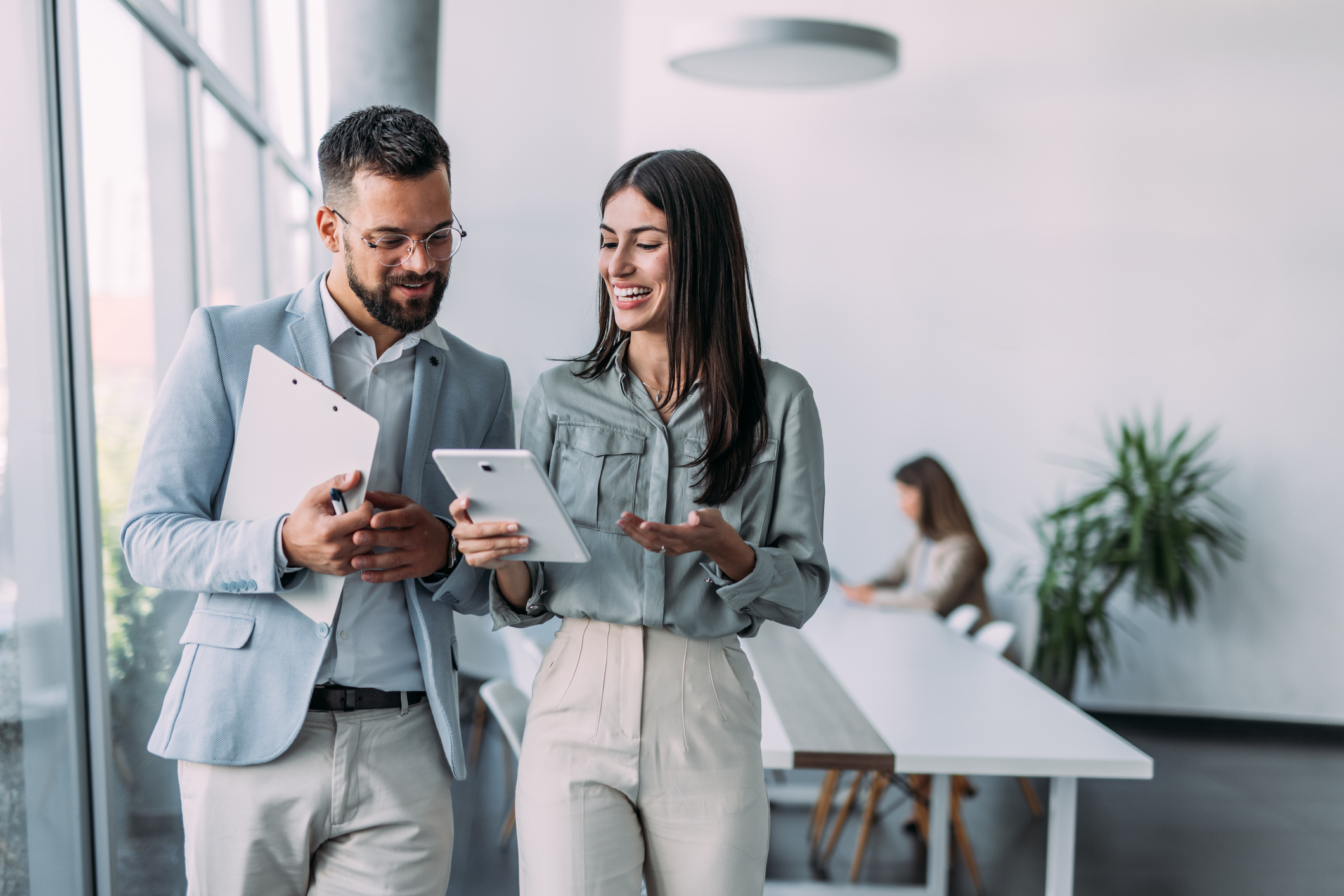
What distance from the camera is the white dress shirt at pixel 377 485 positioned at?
5.13 feet

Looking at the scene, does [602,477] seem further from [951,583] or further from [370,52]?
[951,583]

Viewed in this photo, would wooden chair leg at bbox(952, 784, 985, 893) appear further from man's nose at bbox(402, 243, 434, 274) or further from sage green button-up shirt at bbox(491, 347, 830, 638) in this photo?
man's nose at bbox(402, 243, 434, 274)

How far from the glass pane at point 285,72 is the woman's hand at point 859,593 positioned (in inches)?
136

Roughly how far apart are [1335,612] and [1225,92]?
3.08m

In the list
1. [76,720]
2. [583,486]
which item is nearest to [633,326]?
[583,486]

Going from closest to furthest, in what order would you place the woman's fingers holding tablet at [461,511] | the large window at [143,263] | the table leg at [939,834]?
the woman's fingers holding tablet at [461,511]
the large window at [143,263]
the table leg at [939,834]

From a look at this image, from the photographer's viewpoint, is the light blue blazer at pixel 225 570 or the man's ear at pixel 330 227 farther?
the man's ear at pixel 330 227

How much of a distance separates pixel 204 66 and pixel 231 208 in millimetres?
765

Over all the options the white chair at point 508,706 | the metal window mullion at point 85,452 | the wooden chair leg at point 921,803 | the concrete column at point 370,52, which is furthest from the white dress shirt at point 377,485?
the wooden chair leg at point 921,803

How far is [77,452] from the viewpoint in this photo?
223cm

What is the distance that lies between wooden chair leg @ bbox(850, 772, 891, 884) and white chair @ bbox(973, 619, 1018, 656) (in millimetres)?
693

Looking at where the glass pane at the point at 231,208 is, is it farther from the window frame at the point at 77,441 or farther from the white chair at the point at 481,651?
the white chair at the point at 481,651

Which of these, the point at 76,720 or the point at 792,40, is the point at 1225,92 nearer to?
the point at 792,40

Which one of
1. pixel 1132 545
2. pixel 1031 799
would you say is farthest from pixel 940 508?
pixel 1031 799
